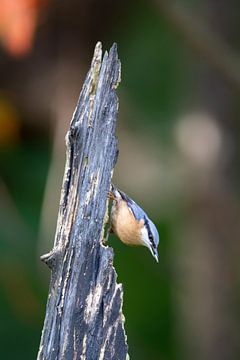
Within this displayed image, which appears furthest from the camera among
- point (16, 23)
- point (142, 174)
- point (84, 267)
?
point (142, 174)

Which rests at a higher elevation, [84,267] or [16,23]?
[16,23]

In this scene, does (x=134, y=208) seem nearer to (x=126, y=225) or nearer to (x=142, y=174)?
(x=126, y=225)

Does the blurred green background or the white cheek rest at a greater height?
the blurred green background

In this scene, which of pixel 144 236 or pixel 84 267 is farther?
pixel 144 236

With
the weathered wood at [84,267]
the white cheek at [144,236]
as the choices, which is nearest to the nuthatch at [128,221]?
the white cheek at [144,236]

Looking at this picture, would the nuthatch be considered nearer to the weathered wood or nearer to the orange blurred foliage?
the weathered wood

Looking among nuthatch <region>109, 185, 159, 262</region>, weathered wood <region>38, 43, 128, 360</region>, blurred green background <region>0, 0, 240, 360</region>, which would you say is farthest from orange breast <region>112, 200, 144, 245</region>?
blurred green background <region>0, 0, 240, 360</region>

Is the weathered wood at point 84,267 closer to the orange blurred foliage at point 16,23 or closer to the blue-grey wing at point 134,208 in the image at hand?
the blue-grey wing at point 134,208

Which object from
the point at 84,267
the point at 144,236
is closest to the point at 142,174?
the point at 144,236
